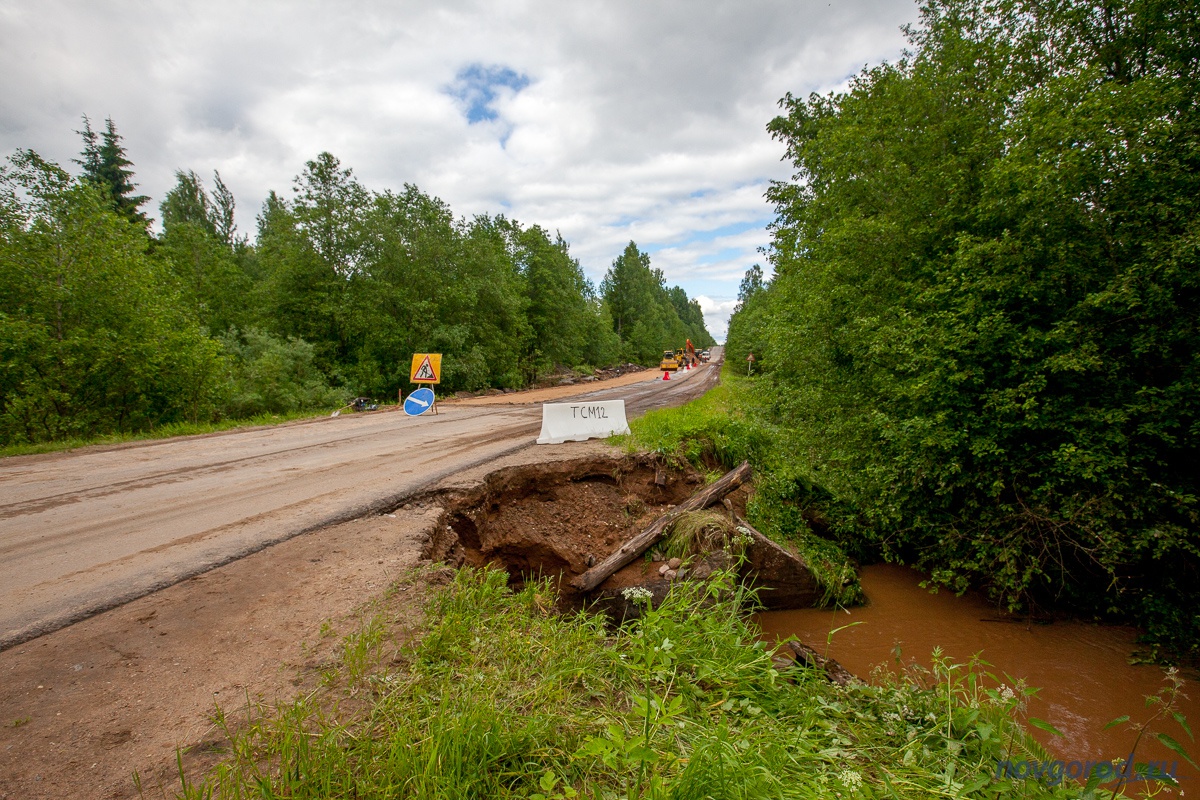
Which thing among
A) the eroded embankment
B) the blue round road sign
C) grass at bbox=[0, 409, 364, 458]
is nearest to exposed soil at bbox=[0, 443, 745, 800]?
the eroded embankment

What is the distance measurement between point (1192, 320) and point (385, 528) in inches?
316

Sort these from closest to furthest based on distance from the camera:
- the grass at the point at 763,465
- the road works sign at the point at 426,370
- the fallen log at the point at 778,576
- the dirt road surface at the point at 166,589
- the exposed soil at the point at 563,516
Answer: the dirt road surface at the point at 166,589 < the exposed soil at the point at 563,516 < the fallen log at the point at 778,576 < the grass at the point at 763,465 < the road works sign at the point at 426,370

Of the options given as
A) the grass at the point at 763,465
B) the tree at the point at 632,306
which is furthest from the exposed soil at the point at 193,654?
the tree at the point at 632,306

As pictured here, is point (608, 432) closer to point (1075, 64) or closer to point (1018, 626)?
point (1018, 626)

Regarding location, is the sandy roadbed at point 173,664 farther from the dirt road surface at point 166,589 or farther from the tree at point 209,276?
the tree at point 209,276

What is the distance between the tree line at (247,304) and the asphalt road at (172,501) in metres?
3.43

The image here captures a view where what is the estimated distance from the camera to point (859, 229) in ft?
24.7

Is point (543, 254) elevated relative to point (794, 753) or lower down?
elevated

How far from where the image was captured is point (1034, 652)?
5.32m

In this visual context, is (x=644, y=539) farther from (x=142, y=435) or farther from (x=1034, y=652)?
(x=142, y=435)

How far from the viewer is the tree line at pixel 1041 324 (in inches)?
195

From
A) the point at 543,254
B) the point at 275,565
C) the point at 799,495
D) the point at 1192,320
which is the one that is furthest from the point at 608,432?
the point at 543,254

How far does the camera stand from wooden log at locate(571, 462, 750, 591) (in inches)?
210

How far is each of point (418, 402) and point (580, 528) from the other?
8655mm
